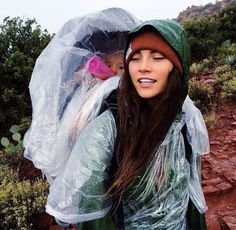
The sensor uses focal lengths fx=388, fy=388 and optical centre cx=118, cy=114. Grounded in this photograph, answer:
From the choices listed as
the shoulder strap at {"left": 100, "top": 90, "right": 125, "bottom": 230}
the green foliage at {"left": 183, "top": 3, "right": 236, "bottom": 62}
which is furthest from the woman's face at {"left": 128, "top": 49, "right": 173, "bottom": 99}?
the green foliage at {"left": 183, "top": 3, "right": 236, "bottom": 62}

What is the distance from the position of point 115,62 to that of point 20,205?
267 centimetres

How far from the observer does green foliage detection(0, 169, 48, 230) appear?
379 cm

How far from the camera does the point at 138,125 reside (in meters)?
1.41

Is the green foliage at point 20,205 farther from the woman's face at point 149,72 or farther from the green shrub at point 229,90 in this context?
the green shrub at point 229,90

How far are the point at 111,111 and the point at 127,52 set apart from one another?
0.83ft

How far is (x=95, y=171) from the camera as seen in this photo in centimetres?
128

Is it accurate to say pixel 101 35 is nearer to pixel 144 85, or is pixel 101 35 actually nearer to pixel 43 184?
pixel 144 85

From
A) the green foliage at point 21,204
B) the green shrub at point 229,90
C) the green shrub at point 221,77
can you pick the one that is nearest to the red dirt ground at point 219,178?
the green foliage at point 21,204

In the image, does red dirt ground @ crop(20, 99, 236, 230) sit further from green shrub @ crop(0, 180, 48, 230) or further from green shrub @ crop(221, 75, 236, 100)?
green shrub @ crop(221, 75, 236, 100)

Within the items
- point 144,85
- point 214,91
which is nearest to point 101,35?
point 144,85

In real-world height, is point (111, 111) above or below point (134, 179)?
above

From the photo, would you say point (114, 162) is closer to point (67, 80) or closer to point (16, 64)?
point (67, 80)

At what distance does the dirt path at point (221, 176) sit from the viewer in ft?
11.9

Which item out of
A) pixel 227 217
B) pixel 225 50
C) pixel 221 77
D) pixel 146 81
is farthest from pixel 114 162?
pixel 225 50
